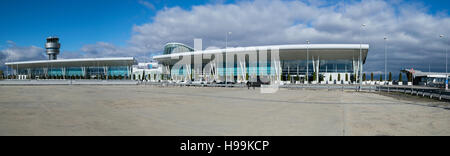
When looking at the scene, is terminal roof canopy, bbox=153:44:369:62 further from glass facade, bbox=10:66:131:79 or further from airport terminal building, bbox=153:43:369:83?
glass facade, bbox=10:66:131:79

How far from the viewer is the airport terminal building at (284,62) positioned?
192 ft

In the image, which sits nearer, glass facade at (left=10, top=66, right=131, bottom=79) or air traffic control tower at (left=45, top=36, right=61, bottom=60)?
glass facade at (left=10, top=66, right=131, bottom=79)

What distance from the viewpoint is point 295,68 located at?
227 ft

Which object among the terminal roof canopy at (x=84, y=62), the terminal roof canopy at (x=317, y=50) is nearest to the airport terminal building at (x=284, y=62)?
the terminal roof canopy at (x=317, y=50)

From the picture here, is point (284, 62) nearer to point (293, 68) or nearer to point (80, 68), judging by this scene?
point (293, 68)

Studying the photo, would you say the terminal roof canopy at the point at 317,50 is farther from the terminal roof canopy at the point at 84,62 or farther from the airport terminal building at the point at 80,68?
the airport terminal building at the point at 80,68

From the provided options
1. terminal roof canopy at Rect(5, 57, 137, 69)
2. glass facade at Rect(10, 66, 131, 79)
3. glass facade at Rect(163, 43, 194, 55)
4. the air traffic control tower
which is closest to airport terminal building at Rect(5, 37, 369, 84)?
terminal roof canopy at Rect(5, 57, 137, 69)

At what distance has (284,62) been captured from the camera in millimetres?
69938

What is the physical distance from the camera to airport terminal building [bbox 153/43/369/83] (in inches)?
2307
